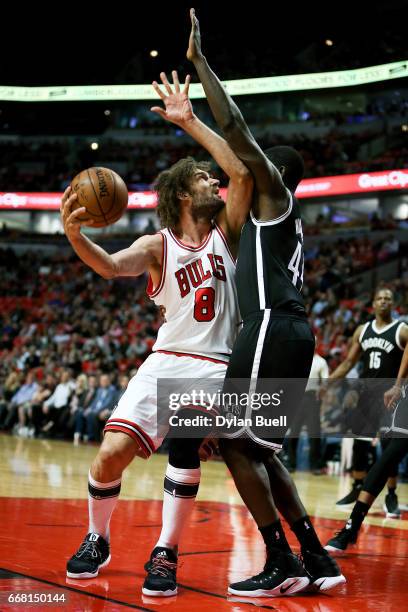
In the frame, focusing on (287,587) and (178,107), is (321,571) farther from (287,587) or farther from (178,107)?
(178,107)

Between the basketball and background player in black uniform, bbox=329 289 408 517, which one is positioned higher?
the basketball

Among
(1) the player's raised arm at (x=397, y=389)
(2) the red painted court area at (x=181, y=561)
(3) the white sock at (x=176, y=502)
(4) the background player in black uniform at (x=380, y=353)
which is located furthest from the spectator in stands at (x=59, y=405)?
(3) the white sock at (x=176, y=502)

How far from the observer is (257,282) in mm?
3959

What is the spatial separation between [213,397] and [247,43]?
2792 centimetres

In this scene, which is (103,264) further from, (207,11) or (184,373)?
(207,11)

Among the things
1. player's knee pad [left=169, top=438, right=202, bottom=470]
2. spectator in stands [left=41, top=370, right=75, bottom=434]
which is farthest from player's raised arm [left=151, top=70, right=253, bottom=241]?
spectator in stands [left=41, top=370, right=75, bottom=434]

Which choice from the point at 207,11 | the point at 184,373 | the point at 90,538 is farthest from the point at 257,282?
the point at 207,11

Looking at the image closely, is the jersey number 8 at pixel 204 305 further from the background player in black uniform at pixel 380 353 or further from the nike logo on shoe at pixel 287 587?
the background player in black uniform at pixel 380 353

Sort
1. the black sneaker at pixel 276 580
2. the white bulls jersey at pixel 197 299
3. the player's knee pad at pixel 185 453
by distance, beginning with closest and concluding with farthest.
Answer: the black sneaker at pixel 276 580 → the player's knee pad at pixel 185 453 → the white bulls jersey at pixel 197 299

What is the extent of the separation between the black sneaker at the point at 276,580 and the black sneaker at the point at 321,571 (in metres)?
0.10

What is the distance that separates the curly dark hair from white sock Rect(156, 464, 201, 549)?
1.40m

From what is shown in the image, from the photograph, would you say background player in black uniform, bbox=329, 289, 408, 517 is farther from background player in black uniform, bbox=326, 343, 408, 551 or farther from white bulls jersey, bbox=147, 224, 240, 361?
white bulls jersey, bbox=147, 224, 240, 361

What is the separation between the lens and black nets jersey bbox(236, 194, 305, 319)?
395 centimetres

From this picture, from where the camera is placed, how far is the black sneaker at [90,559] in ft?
12.9
